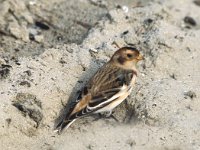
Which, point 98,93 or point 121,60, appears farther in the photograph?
point 121,60

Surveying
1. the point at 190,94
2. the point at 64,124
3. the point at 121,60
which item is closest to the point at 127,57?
the point at 121,60

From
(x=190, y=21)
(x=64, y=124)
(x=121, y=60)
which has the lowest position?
(x=190, y=21)

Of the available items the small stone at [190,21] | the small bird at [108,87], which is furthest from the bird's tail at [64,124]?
the small stone at [190,21]

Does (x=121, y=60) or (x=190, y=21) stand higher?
(x=121, y=60)

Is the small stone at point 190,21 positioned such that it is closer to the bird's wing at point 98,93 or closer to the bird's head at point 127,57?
the bird's head at point 127,57

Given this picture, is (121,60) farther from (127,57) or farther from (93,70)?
(93,70)

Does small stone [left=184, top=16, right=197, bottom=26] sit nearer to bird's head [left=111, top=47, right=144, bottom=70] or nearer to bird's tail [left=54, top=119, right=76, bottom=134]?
bird's head [left=111, top=47, right=144, bottom=70]

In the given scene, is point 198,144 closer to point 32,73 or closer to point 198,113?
point 198,113
